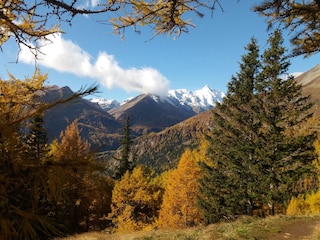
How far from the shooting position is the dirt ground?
11.1 metres

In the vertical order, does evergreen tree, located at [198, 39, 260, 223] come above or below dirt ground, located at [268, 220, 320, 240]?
above

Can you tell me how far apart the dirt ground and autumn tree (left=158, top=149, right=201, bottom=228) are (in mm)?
13771

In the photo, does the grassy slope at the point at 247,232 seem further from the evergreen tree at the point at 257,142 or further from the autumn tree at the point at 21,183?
the autumn tree at the point at 21,183

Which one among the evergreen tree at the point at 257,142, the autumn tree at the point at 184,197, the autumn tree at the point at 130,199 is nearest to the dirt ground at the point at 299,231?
the evergreen tree at the point at 257,142

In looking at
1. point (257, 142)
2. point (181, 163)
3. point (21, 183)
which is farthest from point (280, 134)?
point (21, 183)

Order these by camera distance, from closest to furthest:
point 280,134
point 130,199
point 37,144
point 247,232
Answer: point 37,144, point 247,232, point 280,134, point 130,199

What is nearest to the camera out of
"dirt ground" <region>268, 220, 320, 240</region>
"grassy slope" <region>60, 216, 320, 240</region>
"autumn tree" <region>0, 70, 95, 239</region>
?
"autumn tree" <region>0, 70, 95, 239</region>

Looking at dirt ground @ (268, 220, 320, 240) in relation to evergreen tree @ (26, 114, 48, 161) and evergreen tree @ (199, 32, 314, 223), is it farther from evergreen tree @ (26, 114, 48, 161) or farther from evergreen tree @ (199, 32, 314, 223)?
evergreen tree @ (26, 114, 48, 161)

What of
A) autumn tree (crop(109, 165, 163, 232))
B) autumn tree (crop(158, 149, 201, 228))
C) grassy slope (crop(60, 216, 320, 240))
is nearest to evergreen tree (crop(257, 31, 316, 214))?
grassy slope (crop(60, 216, 320, 240))

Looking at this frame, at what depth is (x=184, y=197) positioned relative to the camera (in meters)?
26.9

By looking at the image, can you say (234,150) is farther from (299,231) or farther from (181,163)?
(299,231)

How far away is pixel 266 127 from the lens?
787 inches

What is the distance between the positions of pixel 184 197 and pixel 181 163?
318 centimetres

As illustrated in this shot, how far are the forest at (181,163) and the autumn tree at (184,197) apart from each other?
0.31ft
